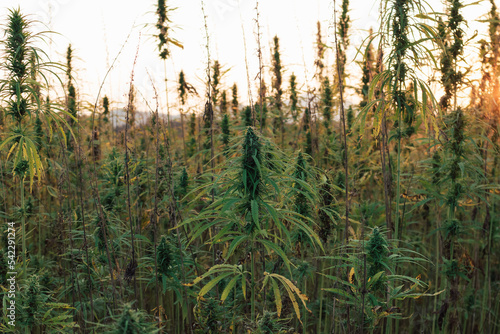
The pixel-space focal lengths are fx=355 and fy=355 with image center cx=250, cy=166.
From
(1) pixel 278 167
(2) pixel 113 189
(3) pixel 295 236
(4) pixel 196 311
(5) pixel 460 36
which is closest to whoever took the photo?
(1) pixel 278 167

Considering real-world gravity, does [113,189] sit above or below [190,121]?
below

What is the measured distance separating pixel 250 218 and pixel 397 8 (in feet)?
5.45

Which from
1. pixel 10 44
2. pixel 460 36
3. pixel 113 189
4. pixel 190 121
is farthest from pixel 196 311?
pixel 190 121

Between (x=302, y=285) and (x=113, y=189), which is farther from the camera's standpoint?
(x=113, y=189)

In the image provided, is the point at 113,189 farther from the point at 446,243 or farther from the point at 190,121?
the point at 190,121

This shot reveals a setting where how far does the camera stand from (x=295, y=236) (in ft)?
7.95

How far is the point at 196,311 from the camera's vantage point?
203cm

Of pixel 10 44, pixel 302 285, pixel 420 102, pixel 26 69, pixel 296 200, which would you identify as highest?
pixel 10 44

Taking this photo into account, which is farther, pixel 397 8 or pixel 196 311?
pixel 397 8

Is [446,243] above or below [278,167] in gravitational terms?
below

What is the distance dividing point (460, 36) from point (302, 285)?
240cm

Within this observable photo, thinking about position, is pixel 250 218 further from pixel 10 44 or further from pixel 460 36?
pixel 460 36

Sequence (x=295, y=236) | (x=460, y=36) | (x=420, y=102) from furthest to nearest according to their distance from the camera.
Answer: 1. (x=460, y=36)
2. (x=295, y=236)
3. (x=420, y=102)

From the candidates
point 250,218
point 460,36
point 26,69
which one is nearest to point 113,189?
point 26,69
